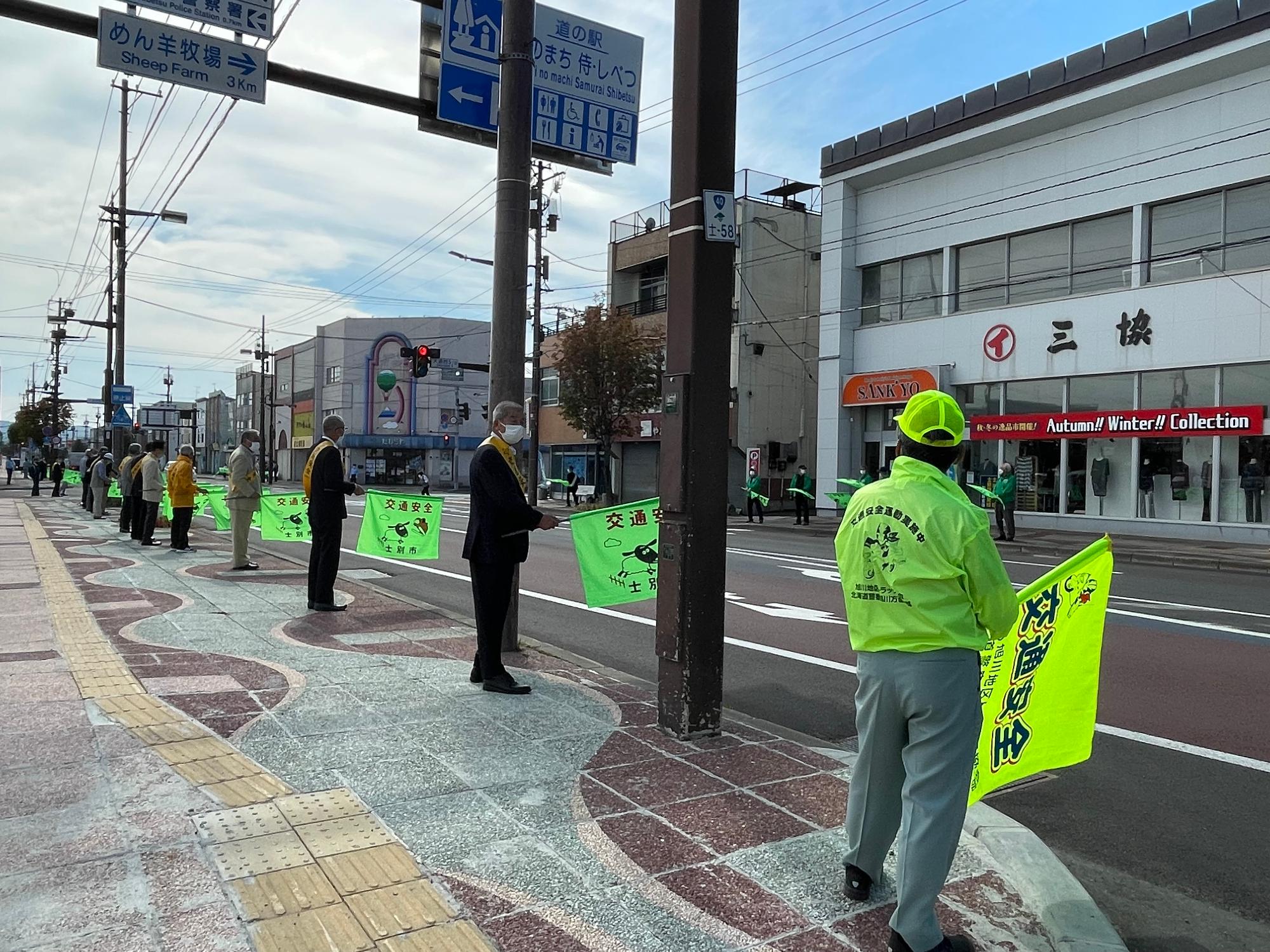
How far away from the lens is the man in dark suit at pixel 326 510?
9172 mm

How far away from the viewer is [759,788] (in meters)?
4.41

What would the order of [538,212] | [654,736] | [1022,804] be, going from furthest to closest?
[538,212] → [654,736] → [1022,804]

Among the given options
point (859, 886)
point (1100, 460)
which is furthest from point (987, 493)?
point (859, 886)

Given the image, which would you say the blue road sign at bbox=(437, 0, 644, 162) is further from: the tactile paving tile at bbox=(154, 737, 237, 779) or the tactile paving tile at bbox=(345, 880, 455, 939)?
the tactile paving tile at bbox=(345, 880, 455, 939)

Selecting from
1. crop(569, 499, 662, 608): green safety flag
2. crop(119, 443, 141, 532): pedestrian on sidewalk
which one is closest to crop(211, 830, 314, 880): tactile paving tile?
crop(569, 499, 662, 608): green safety flag

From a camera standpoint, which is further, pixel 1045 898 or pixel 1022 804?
pixel 1022 804

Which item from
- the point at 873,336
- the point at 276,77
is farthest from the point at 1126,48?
the point at 276,77

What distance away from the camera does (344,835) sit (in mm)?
3766

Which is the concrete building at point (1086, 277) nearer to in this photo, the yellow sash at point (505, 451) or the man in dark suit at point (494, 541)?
the yellow sash at point (505, 451)

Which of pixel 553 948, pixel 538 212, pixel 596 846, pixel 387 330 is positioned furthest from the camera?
pixel 387 330

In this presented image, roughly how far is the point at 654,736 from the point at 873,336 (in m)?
25.8

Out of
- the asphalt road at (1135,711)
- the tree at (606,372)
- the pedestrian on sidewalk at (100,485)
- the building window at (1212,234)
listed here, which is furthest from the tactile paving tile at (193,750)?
the tree at (606,372)

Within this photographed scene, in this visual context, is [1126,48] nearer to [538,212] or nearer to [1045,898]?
[538,212]

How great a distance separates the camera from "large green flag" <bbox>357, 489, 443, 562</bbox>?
1225cm
